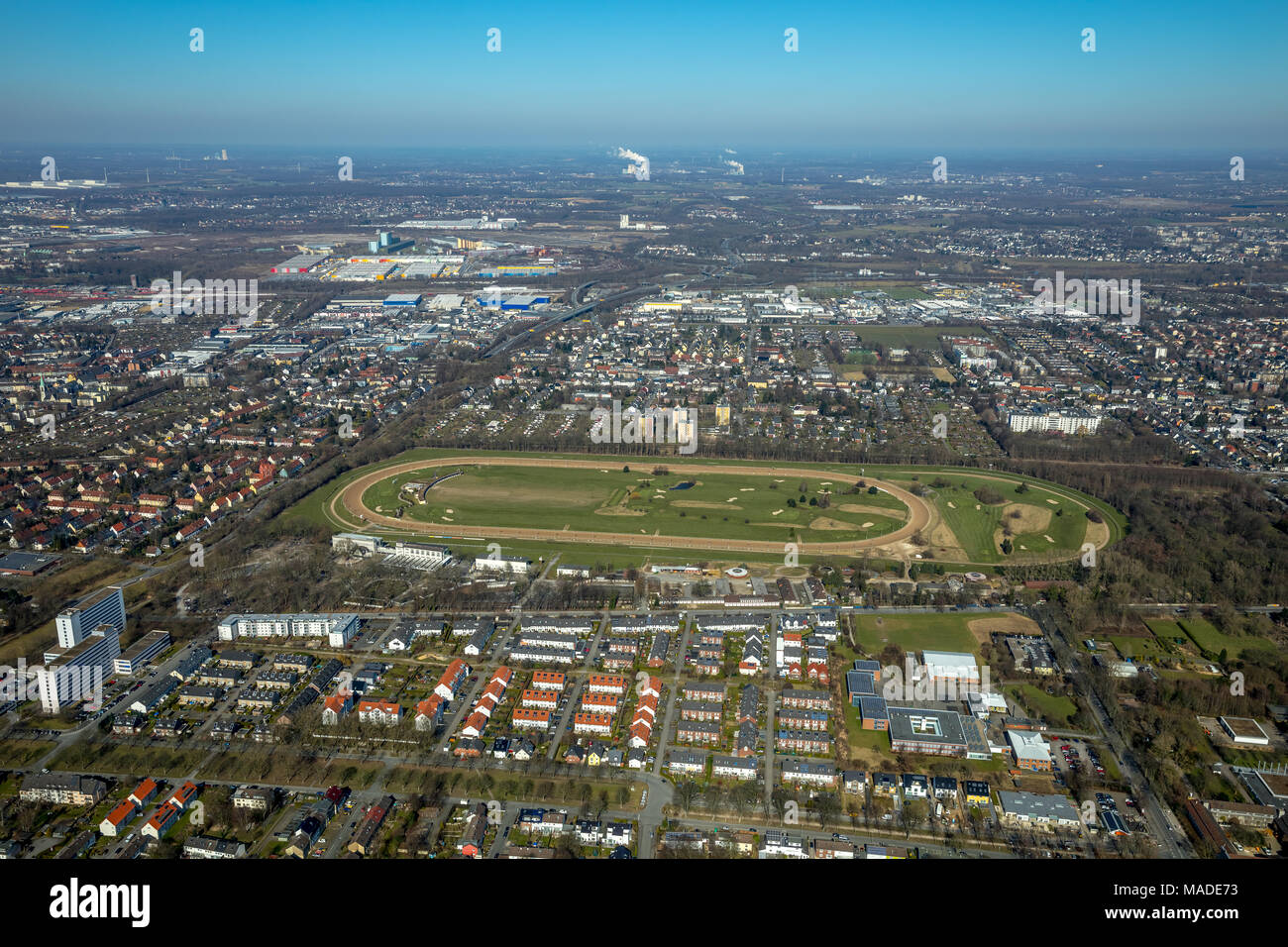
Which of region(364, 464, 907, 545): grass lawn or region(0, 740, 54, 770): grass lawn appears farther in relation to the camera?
region(364, 464, 907, 545): grass lawn

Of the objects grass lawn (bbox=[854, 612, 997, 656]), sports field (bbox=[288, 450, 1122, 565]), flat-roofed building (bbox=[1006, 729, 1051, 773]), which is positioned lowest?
flat-roofed building (bbox=[1006, 729, 1051, 773])

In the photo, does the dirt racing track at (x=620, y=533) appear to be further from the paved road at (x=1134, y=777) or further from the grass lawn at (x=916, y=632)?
the paved road at (x=1134, y=777)

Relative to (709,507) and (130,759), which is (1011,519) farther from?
(130,759)

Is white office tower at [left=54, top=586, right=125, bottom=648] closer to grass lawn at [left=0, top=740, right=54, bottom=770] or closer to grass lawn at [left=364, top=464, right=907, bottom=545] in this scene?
grass lawn at [left=0, top=740, right=54, bottom=770]

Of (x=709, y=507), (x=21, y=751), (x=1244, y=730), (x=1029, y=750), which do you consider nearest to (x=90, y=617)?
(x=21, y=751)

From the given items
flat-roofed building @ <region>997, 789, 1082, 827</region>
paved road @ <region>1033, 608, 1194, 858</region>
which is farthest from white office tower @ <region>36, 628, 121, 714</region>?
paved road @ <region>1033, 608, 1194, 858</region>

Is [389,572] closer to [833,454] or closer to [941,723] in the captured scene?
Result: [941,723]

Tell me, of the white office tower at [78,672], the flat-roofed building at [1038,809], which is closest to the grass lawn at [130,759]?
the white office tower at [78,672]
